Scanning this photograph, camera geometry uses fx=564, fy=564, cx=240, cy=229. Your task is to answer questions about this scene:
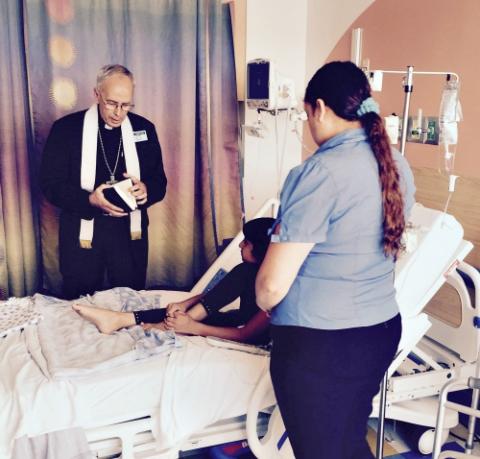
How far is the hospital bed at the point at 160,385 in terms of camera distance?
1695 millimetres

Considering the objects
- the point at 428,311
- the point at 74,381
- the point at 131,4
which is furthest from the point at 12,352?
the point at 131,4

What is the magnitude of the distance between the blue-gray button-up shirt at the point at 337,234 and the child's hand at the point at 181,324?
0.77 metres

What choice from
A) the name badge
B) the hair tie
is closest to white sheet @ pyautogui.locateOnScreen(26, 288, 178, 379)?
the name badge

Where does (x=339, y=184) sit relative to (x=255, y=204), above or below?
above

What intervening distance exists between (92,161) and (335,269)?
5.21ft

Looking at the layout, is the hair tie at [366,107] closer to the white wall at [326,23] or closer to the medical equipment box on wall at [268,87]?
the medical equipment box on wall at [268,87]

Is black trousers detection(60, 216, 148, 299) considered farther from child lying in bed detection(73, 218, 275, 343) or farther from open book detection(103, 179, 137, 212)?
child lying in bed detection(73, 218, 275, 343)

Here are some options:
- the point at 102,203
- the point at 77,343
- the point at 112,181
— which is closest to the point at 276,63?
the point at 112,181

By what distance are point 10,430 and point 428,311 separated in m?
1.68

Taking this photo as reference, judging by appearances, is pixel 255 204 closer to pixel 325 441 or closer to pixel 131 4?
pixel 131 4

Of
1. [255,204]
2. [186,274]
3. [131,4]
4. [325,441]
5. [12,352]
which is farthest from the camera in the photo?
[255,204]

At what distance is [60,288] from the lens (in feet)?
10.2

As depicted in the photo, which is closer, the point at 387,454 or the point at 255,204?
the point at 387,454

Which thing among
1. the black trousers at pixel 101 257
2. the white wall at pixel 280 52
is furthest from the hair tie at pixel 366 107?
the white wall at pixel 280 52
